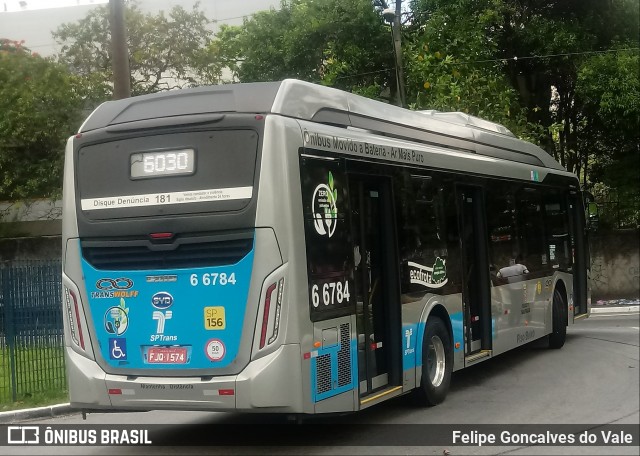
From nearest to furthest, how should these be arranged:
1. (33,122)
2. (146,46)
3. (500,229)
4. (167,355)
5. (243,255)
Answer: (243,255), (167,355), (500,229), (33,122), (146,46)

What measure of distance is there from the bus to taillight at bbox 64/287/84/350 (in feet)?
0.06

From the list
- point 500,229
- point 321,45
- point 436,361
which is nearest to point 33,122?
point 321,45

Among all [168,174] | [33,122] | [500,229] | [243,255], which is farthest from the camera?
[33,122]

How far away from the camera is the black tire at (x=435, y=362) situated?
9.55 meters

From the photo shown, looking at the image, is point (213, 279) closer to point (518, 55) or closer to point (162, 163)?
point (162, 163)

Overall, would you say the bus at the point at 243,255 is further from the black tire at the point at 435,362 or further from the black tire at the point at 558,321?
the black tire at the point at 558,321

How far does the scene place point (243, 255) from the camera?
7.19 metres

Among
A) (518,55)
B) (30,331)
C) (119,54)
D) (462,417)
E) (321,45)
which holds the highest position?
(321,45)

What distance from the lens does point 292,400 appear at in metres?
7.02

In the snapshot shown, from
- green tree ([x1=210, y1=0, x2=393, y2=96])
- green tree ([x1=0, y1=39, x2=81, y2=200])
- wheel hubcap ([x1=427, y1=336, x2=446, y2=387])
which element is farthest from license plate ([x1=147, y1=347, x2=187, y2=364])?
green tree ([x1=0, y1=39, x2=81, y2=200])

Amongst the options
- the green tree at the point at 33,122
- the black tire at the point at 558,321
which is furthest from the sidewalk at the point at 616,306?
the green tree at the point at 33,122

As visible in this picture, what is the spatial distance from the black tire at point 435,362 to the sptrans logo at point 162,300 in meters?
3.23

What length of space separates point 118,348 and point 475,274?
5234 millimetres

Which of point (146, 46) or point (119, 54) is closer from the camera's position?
point (119, 54)
